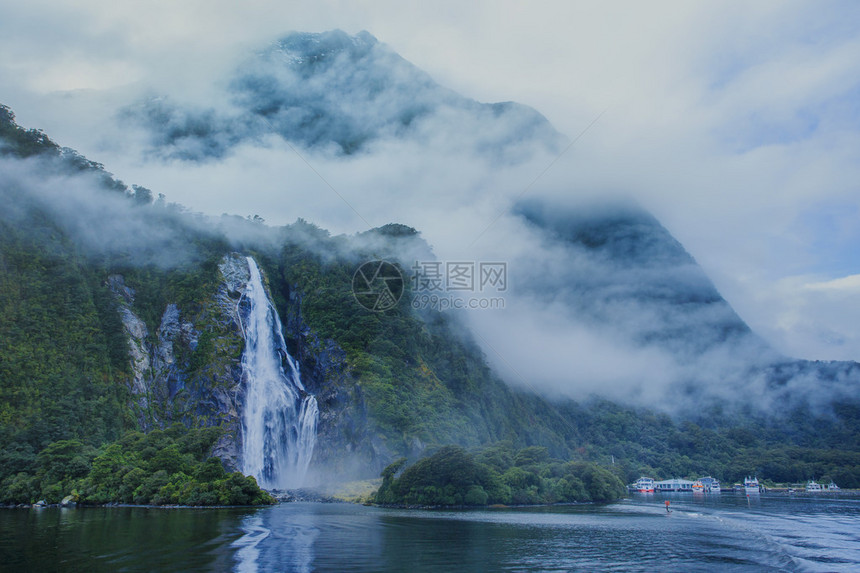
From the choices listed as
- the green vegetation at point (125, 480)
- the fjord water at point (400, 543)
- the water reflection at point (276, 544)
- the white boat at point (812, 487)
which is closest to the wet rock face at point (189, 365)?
the green vegetation at point (125, 480)

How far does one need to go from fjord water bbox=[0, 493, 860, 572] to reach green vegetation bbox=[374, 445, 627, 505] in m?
15.2

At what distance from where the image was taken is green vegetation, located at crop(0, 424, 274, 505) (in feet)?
173

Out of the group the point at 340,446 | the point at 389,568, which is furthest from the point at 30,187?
the point at 389,568

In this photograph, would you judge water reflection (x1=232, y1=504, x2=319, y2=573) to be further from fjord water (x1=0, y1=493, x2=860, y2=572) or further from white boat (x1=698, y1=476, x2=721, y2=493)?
white boat (x1=698, y1=476, x2=721, y2=493)

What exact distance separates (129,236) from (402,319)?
53527mm

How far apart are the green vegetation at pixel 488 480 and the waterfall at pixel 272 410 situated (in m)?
22.1

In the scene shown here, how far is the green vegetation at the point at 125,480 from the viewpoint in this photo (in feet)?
173

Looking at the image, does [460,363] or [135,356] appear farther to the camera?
[460,363]

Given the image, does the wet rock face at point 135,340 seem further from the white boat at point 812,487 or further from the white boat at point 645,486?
the white boat at point 812,487

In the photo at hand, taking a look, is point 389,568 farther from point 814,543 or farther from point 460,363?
point 460,363

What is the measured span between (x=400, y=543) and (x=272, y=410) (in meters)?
60.8

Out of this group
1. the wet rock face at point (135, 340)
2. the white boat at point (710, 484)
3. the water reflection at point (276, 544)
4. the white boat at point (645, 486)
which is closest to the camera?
the water reflection at point (276, 544)

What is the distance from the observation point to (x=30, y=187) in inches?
3511

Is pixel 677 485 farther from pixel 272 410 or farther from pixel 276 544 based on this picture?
pixel 276 544
